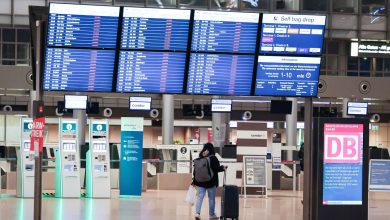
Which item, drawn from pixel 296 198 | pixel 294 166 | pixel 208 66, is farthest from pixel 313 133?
pixel 294 166

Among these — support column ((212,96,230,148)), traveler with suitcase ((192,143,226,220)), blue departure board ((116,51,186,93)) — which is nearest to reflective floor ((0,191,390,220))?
traveler with suitcase ((192,143,226,220))

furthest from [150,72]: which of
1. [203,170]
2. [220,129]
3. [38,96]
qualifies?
[220,129]

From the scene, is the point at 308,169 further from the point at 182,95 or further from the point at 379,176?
the point at 379,176

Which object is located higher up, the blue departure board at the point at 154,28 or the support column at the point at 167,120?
the blue departure board at the point at 154,28

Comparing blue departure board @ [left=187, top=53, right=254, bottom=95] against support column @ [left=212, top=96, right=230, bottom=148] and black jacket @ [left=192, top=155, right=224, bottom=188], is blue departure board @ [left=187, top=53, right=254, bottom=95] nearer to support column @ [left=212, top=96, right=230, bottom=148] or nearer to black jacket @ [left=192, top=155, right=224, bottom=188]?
black jacket @ [left=192, top=155, right=224, bottom=188]

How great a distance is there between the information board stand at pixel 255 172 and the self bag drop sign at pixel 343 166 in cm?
1206

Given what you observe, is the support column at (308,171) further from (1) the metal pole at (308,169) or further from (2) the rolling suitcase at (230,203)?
(2) the rolling suitcase at (230,203)

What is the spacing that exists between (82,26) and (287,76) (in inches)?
135

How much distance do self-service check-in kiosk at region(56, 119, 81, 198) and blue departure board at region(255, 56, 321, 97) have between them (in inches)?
398

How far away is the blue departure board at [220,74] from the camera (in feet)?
43.7

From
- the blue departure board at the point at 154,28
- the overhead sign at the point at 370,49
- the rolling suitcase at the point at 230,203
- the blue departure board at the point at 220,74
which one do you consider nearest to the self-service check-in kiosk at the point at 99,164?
the rolling suitcase at the point at 230,203

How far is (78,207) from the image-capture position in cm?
1897

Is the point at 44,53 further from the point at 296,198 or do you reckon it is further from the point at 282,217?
the point at 296,198

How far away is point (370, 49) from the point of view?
38344mm
